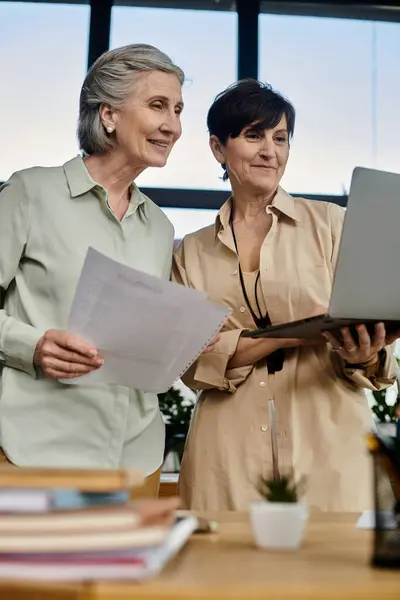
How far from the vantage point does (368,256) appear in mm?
1468

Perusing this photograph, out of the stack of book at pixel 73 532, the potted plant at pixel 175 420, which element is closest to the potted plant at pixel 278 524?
the stack of book at pixel 73 532

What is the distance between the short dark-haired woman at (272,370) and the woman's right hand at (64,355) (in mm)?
388

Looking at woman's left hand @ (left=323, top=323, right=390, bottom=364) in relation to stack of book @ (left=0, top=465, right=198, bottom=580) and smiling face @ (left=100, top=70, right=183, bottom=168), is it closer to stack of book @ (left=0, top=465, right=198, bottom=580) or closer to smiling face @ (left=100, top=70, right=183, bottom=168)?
smiling face @ (left=100, top=70, right=183, bottom=168)

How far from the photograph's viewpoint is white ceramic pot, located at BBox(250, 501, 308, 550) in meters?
0.99

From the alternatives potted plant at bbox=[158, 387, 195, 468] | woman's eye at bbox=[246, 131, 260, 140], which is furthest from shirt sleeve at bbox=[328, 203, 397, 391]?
potted plant at bbox=[158, 387, 195, 468]

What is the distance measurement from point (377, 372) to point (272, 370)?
0.25m

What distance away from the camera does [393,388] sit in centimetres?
374

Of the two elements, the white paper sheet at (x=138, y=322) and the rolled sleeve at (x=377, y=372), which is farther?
the rolled sleeve at (x=377, y=372)

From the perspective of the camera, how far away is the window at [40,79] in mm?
4324

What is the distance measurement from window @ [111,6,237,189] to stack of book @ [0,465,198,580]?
11.7ft

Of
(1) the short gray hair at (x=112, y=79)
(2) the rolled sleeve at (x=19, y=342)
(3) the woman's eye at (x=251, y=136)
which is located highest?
(1) the short gray hair at (x=112, y=79)

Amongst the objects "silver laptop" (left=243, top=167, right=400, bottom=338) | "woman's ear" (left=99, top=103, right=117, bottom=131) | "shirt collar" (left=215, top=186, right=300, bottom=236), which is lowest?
"silver laptop" (left=243, top=167, right=400, bottom=338)

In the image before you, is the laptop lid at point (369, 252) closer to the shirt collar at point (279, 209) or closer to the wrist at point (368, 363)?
the wrist at point (368, 363)

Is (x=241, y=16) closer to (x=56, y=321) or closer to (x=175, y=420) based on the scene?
(x=175, y=420)
